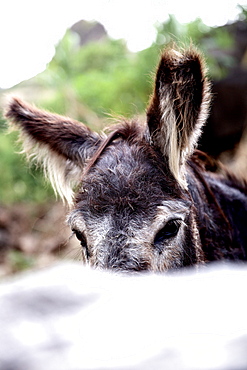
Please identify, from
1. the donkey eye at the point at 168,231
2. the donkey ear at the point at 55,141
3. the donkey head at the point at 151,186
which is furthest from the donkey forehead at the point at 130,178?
the donkey ear at the point at 55,141

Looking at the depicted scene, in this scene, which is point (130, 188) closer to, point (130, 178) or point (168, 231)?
point (130, 178)

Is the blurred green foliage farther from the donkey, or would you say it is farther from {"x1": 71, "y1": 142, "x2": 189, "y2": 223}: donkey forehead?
{"x1": 71, "y1": 142, "x2": 189, "y2": 223}: donkey forehead

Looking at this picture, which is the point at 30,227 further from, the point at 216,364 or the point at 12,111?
the point at 216,364

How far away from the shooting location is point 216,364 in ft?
2.46

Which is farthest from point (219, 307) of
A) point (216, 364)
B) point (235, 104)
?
point (235, 104)

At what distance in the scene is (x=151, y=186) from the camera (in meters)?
3.27

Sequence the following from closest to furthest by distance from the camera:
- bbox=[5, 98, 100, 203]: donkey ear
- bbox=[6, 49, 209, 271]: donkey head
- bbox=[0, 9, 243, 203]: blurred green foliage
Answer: bbox=[6, 49, 209, 271]: donkey head
bbox=[5, 98, 100, 203]: donkey ear
bbox=[0, 9, 243, 203]: blurred green foliage

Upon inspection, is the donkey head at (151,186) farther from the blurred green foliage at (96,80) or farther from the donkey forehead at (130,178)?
the blurred green foliage at (96,80)

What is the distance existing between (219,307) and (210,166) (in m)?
4.04

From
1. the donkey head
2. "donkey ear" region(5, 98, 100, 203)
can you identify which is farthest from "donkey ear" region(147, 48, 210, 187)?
"donkey ear" region(5, 98, 100, 203)

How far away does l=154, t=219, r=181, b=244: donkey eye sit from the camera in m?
3.23

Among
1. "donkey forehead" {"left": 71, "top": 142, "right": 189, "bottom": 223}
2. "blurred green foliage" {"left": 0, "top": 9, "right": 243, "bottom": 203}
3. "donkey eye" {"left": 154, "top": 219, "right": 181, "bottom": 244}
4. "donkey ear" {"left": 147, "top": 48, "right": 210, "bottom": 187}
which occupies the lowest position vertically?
"donkey eye" {"left": 154, "top": 219, "right": 181, "bottom": 244}

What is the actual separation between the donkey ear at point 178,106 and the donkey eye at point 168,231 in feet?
1.00

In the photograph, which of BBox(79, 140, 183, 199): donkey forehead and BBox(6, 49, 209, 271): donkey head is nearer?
BBox(6, 49, 209, 271): donkey head
